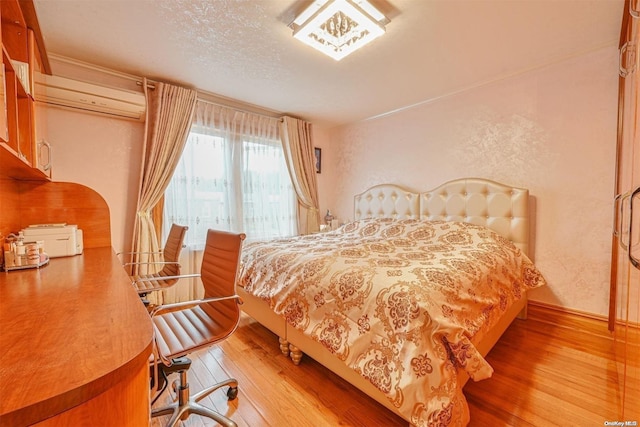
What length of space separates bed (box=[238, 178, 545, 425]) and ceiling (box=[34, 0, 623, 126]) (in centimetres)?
127

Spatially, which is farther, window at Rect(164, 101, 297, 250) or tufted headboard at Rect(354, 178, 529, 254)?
window at Rect(164, 101, 297, 250)

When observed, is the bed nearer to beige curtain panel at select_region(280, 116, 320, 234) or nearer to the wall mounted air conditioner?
beige curtain panel at select_region(280, 116, 320, 234)

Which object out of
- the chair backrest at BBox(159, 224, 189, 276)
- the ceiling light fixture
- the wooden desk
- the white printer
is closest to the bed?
the chair backrest at BBox(159, 224, 189, 276)

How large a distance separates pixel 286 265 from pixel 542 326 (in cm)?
251

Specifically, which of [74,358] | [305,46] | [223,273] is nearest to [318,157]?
[305,46]

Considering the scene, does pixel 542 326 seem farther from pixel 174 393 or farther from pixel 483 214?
pixel 174 393

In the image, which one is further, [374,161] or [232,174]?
[374,161]

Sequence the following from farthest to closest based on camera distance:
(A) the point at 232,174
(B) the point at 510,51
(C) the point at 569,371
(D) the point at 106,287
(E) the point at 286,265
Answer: (A) the point at 232,174 < (B) the point at 510,51 < (E) the point at 286,265 < (C) the point at 569,371 < (D) the point at 106,287

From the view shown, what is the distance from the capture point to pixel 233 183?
3521 mm

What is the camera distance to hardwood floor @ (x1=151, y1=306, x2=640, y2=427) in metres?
1.46

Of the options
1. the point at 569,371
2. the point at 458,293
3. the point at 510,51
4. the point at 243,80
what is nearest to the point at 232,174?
the point at 243,80

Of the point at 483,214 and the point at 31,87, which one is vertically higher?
the point at 31,87

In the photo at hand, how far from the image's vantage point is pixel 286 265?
202cm

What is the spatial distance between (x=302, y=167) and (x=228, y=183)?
47.6 inches
